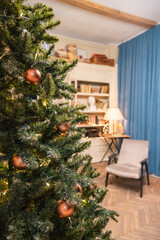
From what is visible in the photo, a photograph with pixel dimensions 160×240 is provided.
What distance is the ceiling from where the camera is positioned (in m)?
3.24

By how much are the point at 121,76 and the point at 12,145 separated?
4.46 metres

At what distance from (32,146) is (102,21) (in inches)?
151

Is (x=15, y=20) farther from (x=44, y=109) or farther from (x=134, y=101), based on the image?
(x=134, y=101)

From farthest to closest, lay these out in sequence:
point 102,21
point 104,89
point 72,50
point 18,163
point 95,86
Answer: point 95,86, point 104,89, point 72,50, point 102,21, point 18,163

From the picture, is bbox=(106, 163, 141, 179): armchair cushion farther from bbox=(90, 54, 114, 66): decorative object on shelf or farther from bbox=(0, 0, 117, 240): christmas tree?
bbox=(90, 54, 114, 66): decorative object on shelf

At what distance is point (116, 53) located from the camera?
5.12 metres

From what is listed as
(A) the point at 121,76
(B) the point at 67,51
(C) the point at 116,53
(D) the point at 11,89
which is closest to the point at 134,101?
(A) the point at 121,76

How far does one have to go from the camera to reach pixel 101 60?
4.74 metres

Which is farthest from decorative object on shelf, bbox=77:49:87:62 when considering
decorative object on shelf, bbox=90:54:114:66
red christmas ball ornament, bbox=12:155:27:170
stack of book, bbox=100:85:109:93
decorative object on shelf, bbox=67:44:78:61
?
red christmas ball ornament, bbox=12:155:27:170

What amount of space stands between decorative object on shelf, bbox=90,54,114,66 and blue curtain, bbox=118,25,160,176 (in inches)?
10.5

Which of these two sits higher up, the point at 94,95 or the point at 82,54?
the point at 82,54

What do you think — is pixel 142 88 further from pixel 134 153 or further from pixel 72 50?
pixel 72 50

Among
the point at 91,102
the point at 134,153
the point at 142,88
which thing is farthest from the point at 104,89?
the point at 134,153

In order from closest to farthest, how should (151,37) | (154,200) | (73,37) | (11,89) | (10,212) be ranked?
(10,212) < (11,89) < (154,200) < (151,37) < (73,37)
